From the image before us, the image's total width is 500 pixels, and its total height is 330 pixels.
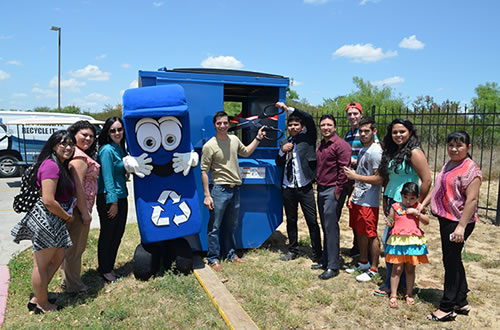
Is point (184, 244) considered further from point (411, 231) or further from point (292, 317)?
point (411, 231)

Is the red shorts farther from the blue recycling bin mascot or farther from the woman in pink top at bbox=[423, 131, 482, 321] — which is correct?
the blue recycling bin mascot

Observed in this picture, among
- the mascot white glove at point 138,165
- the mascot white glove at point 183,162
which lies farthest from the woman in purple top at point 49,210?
the mascot white glove at point 183,162

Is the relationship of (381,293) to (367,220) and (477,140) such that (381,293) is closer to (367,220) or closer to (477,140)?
(367,220)

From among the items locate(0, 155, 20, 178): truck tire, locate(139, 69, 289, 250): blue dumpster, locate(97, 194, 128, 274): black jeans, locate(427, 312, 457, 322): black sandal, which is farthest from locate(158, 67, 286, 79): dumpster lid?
locate(0, 155, 20, 178): truck tire

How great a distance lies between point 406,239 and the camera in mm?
3455

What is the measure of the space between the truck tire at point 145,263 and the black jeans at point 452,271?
2947 mm

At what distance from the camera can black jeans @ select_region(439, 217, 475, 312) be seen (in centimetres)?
321

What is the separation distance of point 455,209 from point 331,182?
4.43ft

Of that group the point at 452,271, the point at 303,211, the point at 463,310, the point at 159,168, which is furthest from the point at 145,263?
the point at 463,310

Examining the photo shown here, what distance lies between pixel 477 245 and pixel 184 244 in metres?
4.44

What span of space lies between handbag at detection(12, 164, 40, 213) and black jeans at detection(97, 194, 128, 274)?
2.57 feet

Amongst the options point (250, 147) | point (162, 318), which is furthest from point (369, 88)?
point (162, 318)

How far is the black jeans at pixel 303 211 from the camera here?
14.9 ft

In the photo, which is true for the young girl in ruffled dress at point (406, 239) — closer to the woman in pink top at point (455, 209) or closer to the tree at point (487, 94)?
the woman in pink top at point (455, 209)
